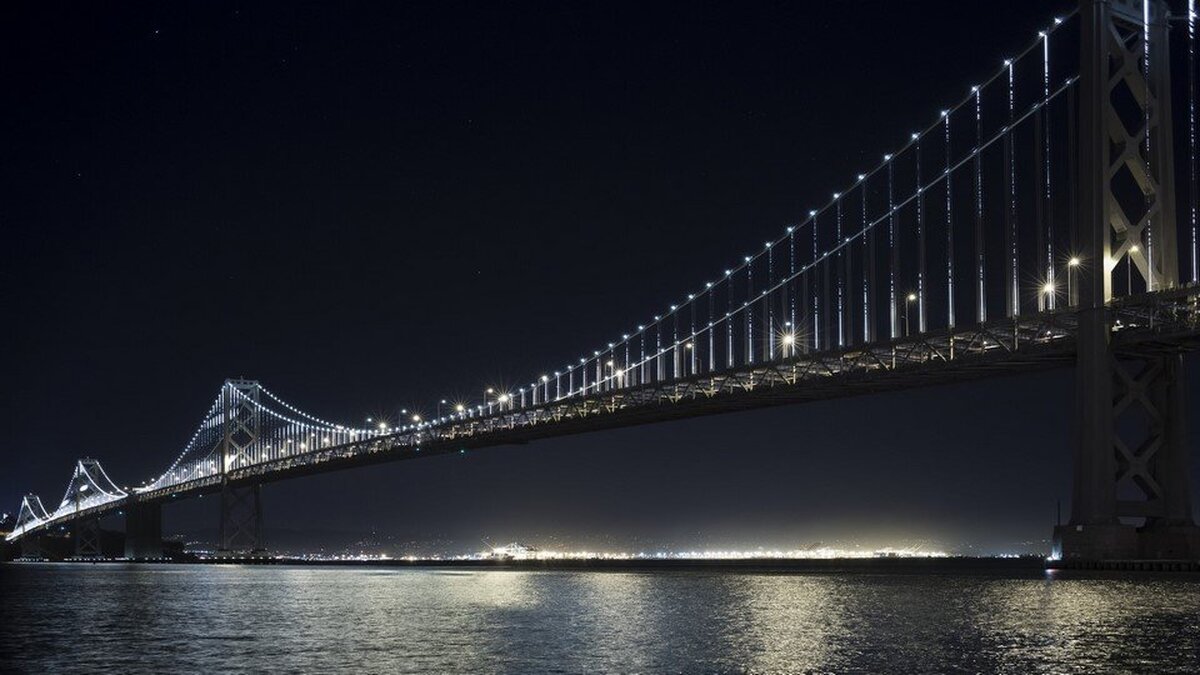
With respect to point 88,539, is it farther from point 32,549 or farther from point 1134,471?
point 1134,471

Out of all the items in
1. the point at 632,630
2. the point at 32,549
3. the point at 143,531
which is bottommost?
the point at 32,549

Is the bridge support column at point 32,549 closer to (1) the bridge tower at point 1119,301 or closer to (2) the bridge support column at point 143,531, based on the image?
(2) the bridge support column at point 143,531

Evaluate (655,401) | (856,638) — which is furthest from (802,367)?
(856,638)

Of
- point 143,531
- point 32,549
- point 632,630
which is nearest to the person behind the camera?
point 632,630

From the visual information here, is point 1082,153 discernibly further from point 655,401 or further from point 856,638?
point 655,401

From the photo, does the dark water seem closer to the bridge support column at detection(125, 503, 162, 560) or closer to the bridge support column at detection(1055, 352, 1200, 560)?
the bridge support column at detection(1055, 352, 1200, 560)

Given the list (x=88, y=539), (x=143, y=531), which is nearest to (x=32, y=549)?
(x=88, y=539)

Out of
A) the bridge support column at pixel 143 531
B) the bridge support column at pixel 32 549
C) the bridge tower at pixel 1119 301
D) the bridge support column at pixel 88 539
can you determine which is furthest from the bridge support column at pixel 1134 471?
the bridge support column at pixel 32 549
